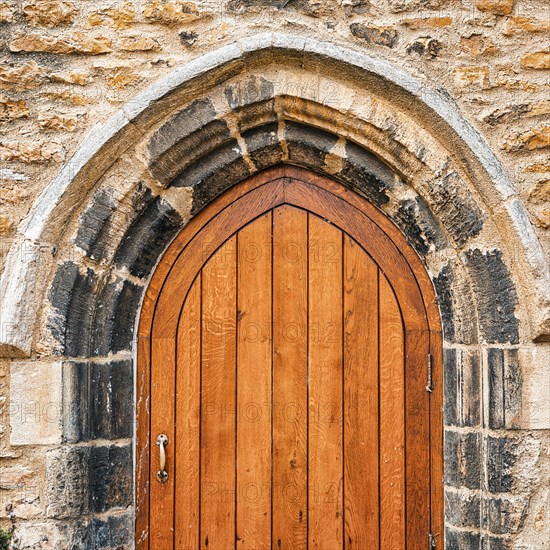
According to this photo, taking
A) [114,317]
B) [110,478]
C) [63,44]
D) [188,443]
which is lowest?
[110,478]

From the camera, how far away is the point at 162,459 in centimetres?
276

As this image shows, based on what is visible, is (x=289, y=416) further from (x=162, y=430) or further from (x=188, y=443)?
(x=162, y=430)

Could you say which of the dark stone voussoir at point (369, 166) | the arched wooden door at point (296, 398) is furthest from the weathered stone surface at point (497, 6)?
the arched wooden door at point (296, 398)

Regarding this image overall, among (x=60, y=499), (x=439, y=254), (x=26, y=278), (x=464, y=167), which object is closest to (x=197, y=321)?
(x=26, y=278)

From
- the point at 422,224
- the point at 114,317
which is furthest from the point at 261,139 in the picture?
the point at 114,317

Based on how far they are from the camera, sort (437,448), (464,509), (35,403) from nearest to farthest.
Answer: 1. (35,403)
2. (464,509)
3. (437,448)

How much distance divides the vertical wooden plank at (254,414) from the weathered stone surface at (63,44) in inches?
45.7

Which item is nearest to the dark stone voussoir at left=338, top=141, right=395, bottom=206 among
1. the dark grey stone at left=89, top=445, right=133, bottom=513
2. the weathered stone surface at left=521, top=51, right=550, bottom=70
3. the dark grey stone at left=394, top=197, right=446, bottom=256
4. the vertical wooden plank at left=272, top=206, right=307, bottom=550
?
the dark grey stone at left=394, top=197, right=446, bottom=256

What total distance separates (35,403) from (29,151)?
1016 millimetres

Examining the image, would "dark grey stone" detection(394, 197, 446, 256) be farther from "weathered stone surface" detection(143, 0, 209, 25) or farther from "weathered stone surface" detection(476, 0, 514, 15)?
"weathered stone surface" detection(143, 0, 209, 25)

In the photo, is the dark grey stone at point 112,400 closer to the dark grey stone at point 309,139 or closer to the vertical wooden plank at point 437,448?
the dark grey stone at point 309,139

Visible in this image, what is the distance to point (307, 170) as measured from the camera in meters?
2.84

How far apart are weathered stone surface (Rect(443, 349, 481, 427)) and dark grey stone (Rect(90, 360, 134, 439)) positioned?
1373 millimetres

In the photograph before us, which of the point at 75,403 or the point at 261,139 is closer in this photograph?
the point at 75,403
